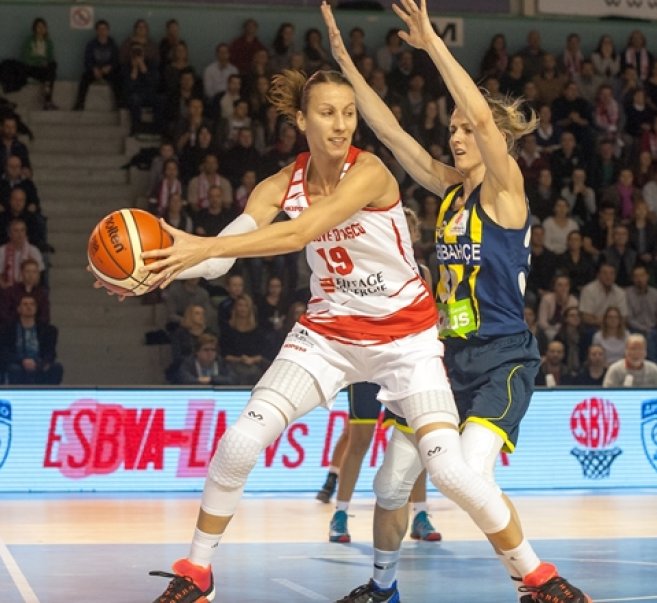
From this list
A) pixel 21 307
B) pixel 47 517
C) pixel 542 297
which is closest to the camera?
pixel 47 517


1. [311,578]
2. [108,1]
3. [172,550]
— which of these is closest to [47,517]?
[172,550]

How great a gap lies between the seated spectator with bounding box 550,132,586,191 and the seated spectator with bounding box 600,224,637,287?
1.27 metres

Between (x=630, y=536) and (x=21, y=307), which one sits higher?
(x=21, y=307)

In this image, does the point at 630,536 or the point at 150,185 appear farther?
the point at 150,185

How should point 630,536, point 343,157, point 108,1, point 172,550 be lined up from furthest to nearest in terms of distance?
point 108,1 < point 630,536 < point 172,550 < point 343,157

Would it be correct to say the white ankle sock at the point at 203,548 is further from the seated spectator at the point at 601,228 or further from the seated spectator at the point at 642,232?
the seated spectator at the point at 642,232

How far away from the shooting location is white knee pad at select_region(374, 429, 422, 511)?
6.16m

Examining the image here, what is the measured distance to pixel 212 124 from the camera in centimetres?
1573

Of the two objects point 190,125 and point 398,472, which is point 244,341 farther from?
point 398,472

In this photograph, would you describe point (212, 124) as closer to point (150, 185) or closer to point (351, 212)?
point (150, 185)

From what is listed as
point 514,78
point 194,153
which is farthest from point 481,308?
point 514,78

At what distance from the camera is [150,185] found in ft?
50.3

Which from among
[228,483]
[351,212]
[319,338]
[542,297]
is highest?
[542,297]

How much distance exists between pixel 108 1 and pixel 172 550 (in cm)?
1074
